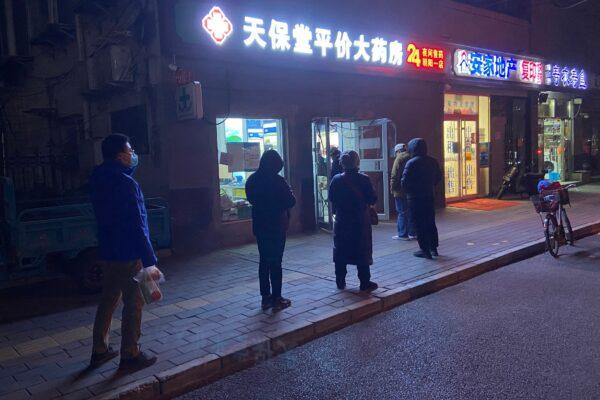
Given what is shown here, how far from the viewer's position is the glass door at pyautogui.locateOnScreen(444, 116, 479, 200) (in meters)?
14.5

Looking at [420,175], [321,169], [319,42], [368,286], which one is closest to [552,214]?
[420,175]

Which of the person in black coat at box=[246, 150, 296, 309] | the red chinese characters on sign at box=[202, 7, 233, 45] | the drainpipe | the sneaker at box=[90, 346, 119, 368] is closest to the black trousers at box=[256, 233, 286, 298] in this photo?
the person in black coat at box=[246, 150, 296, 309]

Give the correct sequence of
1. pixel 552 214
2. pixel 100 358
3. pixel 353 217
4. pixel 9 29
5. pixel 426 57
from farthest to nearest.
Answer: pixel 426 57
pixel 9 29
pixel 552 214
pixel 353 217
pixel 100 358

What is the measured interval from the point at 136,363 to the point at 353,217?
3116 millimetres

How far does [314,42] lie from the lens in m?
10.3

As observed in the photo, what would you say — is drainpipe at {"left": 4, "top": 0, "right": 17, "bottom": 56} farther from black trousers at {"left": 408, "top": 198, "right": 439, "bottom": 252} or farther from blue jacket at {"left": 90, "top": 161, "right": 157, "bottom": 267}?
black trousers at {"left": 408, "top": 198, "right": 439, "bottom": 252}

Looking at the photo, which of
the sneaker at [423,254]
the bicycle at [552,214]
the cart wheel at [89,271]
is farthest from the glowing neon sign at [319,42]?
the bicycle at [552,214]

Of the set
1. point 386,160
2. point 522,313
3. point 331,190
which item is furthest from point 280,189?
point 386,160

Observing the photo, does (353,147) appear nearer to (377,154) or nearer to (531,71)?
(377,154)

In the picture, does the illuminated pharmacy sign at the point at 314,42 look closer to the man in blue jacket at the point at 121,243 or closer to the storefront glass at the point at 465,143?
the storefront glass at the point at 465,143

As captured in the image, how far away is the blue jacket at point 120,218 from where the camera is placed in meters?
4.23

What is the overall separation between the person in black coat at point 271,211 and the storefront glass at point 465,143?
9.65 m

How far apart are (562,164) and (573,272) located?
13.7m

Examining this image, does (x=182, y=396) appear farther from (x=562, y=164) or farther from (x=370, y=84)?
(x=562, y=164)
